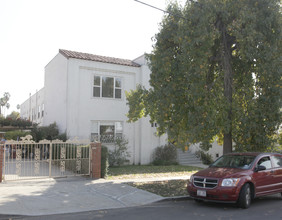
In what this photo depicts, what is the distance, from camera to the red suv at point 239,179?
7289 millimetres

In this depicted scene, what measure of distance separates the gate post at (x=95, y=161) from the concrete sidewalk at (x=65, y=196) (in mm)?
752

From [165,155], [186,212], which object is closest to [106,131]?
[165,155]

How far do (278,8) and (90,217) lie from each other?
9108mm

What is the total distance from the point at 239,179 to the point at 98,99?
433 inches

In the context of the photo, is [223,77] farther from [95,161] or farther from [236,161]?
[95,161]

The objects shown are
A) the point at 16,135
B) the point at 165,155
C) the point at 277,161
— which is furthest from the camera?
the point at 16,135

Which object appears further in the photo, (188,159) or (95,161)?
(188,159)

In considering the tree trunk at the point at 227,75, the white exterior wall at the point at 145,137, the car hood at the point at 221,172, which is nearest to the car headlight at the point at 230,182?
the car hood at the point at 221,172

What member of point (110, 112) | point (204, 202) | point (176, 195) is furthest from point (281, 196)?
point (110, 112)

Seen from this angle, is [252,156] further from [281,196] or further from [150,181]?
[150,181]

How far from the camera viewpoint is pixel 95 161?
11695mm

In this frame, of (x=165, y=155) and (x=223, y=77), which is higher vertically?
(x=223, y=77)

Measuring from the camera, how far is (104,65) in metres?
16.8

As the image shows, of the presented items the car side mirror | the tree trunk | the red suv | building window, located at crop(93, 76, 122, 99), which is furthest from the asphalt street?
building window, located at crop(93, 76, 122, 99)
